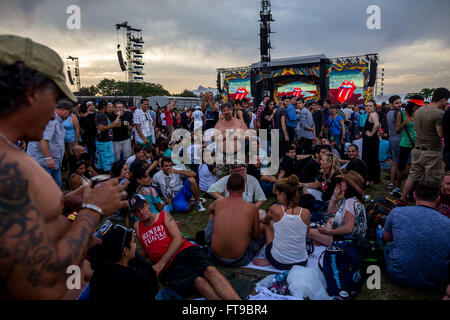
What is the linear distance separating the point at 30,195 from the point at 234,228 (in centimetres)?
271

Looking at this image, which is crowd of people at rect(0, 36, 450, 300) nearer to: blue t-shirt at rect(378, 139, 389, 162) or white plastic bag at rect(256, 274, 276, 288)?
blue t-shirt at rect(378, 139, 389, 162)

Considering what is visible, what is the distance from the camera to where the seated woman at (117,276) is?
Result: 6.82 feet

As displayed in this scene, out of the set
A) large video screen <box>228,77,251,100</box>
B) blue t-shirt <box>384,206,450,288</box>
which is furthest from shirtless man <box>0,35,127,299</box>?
large video screen <box>228,77,251,100</box>

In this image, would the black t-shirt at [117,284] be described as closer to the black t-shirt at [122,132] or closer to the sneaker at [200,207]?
the sneaker at [200,207]

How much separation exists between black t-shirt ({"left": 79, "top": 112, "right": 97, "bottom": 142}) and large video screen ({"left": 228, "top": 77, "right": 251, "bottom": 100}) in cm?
2979

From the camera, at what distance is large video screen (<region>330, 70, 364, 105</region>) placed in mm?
27422

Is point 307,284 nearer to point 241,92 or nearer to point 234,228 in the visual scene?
point 234,228

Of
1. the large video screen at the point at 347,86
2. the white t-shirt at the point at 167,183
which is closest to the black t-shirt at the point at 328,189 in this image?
the white t-shirt at the point at 167,183

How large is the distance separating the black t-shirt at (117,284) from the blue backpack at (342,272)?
2.02 m

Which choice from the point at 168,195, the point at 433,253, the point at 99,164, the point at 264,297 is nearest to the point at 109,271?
the point at 264,297

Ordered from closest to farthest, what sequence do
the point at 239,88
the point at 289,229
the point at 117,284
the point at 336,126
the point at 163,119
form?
the point at 117,284 → the point at 289,229 → the point at 336,126 → the point at 163,119 → the point at 239,88

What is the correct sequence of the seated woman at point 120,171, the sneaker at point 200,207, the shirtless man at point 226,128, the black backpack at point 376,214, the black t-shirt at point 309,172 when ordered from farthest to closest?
the black t-shirt at point 309,172
the shirtless man at point 226,128
the sneaker at point 200,207
the seated woman at point 120,171
the black backpack at point 376,214

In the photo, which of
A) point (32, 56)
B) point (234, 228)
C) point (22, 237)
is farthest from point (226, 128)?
point (22, 237)

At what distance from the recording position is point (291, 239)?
351 centimetres
